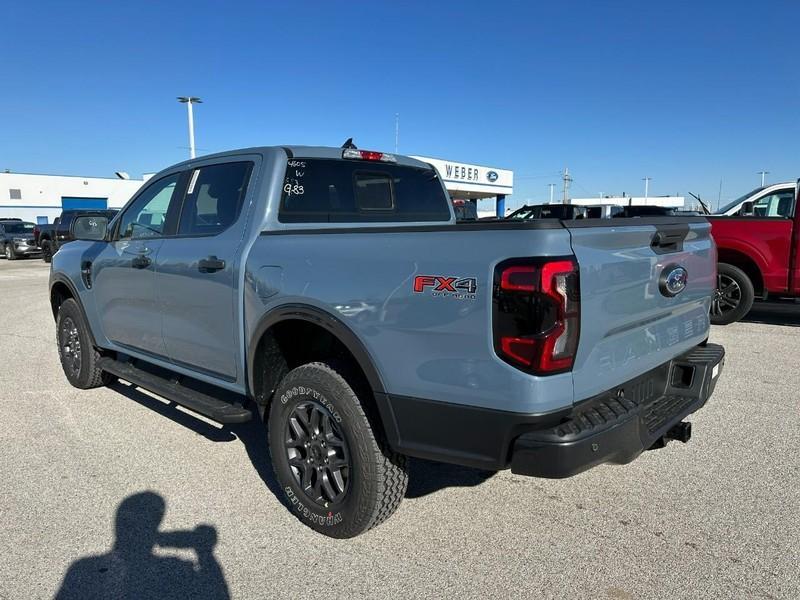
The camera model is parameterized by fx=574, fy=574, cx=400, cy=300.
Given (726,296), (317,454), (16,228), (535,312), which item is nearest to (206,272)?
(317,454)

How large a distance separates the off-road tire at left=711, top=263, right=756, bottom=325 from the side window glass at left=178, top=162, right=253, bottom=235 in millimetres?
6602

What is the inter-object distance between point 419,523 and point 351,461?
629 millimetres

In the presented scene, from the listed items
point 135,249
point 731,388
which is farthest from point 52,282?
point 731,388

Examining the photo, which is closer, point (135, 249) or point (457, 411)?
point (457, 411)

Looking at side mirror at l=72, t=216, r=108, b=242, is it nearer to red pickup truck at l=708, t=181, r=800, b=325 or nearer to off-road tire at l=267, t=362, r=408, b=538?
off-road tire at l=267, t=362, r=408, b=538

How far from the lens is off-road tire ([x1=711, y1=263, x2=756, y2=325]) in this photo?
7773 millimetres

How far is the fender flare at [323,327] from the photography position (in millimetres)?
2566

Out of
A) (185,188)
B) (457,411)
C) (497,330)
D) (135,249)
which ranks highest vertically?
(185,188)

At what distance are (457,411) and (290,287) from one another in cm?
112

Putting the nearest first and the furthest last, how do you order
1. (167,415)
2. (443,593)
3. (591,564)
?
(443,593) < (591,564) < (167,415)

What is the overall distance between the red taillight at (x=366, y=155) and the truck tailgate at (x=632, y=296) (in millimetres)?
1968

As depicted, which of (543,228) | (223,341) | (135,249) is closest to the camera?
→ (543,228)

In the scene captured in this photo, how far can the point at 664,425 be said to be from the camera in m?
2.70

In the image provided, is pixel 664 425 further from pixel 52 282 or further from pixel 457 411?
pixel 52 282
